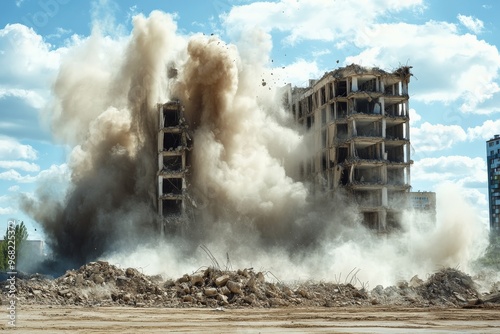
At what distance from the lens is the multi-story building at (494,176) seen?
135 m

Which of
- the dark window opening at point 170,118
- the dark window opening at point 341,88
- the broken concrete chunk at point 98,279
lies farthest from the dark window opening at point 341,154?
the broken concrete chunk at point 98,279

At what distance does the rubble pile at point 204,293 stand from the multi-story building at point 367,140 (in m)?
22.6

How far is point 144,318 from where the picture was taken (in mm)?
26609

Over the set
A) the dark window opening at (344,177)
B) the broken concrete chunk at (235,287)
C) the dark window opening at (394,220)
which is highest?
the dark window opening at (344,177)

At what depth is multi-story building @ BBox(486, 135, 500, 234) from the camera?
135 m

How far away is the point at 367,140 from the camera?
6222 centimetres

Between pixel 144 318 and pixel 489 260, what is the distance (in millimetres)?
48871

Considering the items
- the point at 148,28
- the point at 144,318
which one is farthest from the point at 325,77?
the point at 144,318

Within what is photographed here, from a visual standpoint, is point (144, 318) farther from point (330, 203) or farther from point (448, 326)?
point (330, 203)

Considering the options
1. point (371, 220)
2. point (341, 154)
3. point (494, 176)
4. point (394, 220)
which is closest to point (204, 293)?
point (371, 220)

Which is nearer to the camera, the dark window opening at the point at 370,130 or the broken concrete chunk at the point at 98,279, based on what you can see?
the broken concrete chunk at the point at 98,279

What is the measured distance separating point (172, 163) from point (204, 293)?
25.9 m

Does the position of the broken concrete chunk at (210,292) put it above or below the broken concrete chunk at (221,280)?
below

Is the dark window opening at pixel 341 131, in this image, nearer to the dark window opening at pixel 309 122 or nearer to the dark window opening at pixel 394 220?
the dark window opening at pixel 309 122
